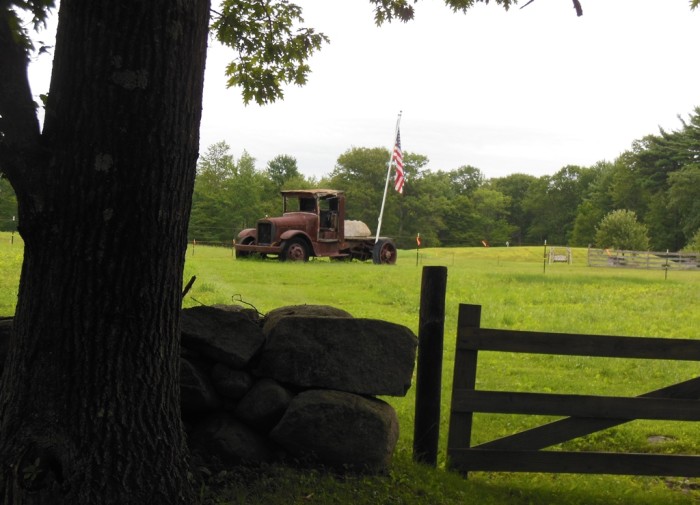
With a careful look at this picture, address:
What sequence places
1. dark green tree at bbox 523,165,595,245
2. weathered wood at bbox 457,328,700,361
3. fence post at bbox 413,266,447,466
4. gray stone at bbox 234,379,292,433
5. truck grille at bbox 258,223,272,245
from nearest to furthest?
1. gray stone at bbox 234,379,292,433
2. weathered wood at bbox 457,328,700,361
3. fence post at bbox 413,266,447,466
4. truck grille at bbox 258,223,272,245
5. dark green tree at bbox 523,165,595,245

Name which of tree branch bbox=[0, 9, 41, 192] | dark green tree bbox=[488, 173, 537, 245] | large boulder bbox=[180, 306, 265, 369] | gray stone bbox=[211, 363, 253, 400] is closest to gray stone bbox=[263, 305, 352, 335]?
large boulder bbox=[180, 306, 265, 369]

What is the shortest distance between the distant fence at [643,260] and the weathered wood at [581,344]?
37.5 metres

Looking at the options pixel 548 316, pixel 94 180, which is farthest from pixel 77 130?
pixel 548 316

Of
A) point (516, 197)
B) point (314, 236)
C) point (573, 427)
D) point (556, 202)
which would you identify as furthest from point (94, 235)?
point (516, 197)

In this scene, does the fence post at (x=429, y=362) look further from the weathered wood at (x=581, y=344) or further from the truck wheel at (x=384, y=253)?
the truck wheel at (x=384, y=253)

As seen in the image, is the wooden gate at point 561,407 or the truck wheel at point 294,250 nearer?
the wooden gate at point 561,407

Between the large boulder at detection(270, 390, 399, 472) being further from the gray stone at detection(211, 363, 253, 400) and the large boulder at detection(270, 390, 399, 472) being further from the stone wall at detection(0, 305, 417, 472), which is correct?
the gray stone at detection(211, 363, 253, 400)

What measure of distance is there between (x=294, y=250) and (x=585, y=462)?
1981 cm

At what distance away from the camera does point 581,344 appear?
15.2 ft

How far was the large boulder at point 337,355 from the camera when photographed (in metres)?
4.51

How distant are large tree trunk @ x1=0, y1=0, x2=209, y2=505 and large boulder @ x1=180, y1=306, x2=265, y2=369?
1304 mm

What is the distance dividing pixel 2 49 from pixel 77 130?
0.46 metres

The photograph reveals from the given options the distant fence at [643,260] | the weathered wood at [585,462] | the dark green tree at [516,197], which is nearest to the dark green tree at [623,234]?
the distant fence at [643,260]

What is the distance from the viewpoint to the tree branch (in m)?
2.99
